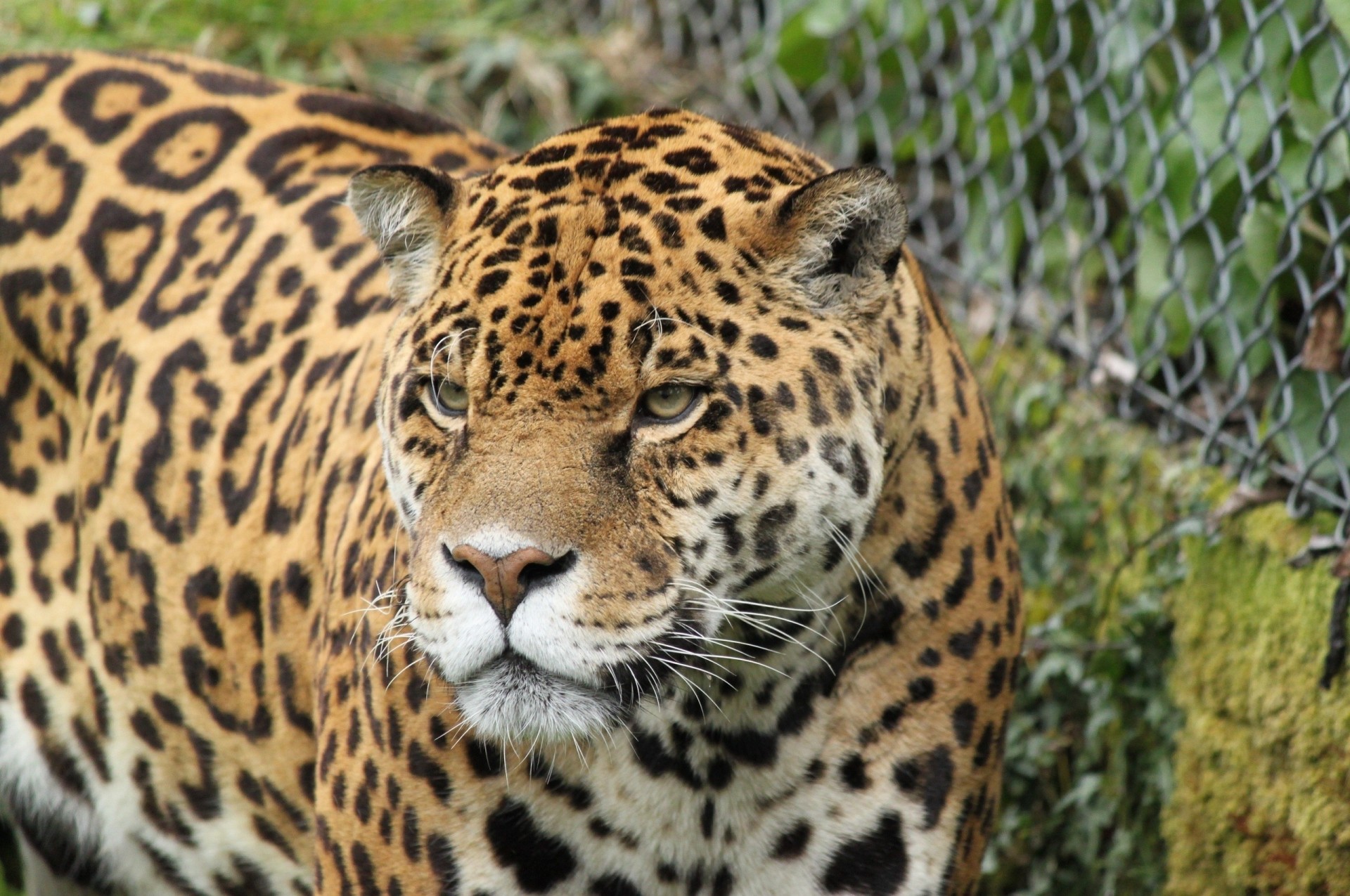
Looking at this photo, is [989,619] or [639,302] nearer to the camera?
[639,302]

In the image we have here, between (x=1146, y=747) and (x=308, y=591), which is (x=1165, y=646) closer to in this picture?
(x=1146, y=747)

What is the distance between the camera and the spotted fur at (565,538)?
3396 mm

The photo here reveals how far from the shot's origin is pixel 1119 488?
605 centimetres

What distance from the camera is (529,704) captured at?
3.38m

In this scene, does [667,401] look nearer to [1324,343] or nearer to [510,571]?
[510,571]

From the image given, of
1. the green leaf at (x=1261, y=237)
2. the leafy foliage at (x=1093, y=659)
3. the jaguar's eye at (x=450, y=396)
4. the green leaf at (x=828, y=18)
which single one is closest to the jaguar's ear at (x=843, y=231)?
the jaguar's eye at (x=450, y=396)

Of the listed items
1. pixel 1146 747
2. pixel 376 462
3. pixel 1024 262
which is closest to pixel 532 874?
pixel 376 462

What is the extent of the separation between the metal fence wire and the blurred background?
0.6 inches

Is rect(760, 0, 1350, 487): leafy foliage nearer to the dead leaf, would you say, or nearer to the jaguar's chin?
the dead leaf

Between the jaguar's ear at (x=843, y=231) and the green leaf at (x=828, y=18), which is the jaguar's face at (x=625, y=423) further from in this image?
the green leaf at (x=828, y=18)

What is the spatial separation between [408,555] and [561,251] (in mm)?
800

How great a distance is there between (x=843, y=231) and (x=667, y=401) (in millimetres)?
516

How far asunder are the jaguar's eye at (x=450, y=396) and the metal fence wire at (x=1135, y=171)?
1449 millimetres

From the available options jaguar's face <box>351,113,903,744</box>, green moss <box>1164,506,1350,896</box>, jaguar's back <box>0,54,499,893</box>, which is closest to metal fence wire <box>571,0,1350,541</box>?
green moss <box>1164,506,1350,896</box>
